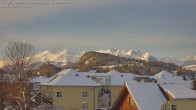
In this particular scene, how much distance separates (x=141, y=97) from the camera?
138ft

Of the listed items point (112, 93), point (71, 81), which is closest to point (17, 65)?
point (71, 81)

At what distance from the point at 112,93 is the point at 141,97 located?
41.4m

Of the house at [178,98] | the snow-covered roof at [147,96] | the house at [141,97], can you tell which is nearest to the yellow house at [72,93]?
the house at [141,97]

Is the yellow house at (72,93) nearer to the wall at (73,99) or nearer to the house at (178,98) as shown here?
the wall at (73,99)

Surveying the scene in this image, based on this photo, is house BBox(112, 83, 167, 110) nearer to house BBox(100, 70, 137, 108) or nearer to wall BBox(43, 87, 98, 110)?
wall BBox(43, 87, 98, 110)

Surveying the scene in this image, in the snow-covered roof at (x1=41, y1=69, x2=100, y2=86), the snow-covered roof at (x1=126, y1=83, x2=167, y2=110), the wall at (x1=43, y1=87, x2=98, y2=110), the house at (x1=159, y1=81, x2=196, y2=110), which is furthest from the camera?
the snow-covered roof at (x1=41, y1=69, x2=100, y2=86)

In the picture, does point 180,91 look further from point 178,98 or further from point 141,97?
point 141,97


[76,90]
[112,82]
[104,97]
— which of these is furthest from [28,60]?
[112,82]

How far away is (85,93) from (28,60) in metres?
13.2

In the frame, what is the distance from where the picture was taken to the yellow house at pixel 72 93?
65688 mm

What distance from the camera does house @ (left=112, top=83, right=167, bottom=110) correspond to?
41.2m

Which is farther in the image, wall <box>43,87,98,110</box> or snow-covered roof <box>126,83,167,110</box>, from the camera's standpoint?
wall <box>43,87,98,110</box>

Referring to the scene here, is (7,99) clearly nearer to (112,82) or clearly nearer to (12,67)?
(12,67)

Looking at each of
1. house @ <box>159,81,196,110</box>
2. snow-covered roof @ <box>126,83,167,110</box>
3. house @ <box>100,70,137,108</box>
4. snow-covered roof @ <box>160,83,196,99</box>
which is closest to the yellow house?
house @ <box>100,70,137,108</box>
